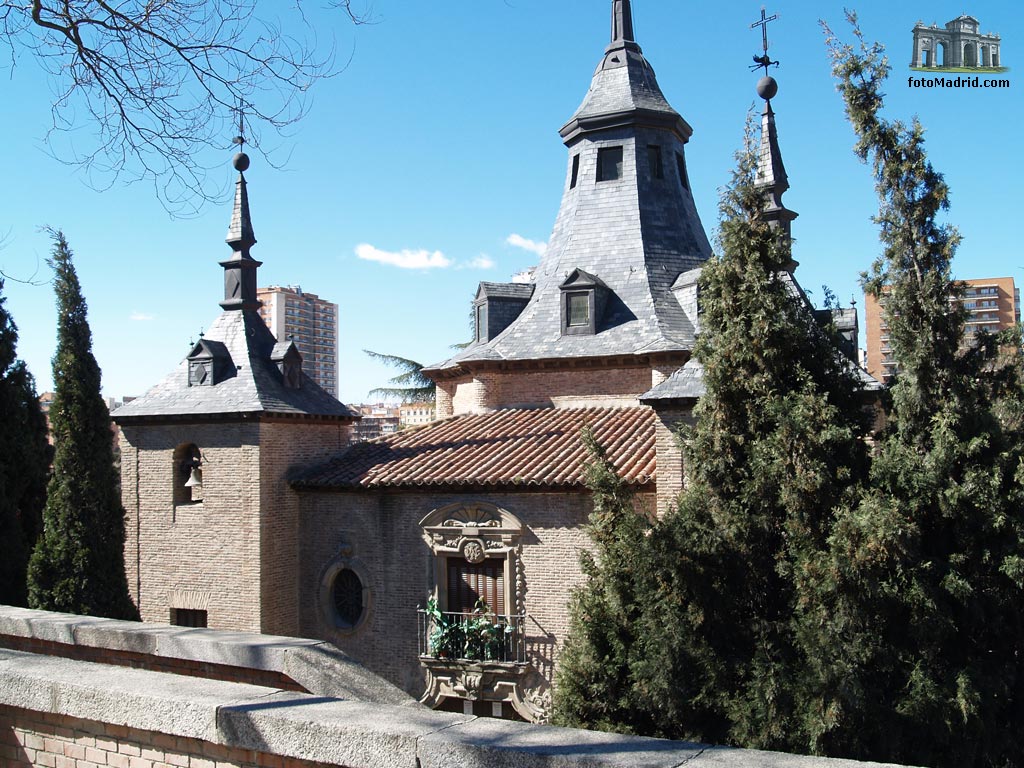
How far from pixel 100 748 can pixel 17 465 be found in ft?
50.2

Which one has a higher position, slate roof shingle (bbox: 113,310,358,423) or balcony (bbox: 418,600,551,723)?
slate roof shingle (bbox: 113,310,358,423)

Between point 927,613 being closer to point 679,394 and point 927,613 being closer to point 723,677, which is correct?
point 723,677

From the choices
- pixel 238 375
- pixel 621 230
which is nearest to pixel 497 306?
pixel 621 230

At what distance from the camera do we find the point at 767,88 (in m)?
20.8

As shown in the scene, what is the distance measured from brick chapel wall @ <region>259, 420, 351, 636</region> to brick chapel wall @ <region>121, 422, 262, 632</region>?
166 millimetres

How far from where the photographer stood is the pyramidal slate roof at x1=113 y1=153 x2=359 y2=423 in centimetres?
1725

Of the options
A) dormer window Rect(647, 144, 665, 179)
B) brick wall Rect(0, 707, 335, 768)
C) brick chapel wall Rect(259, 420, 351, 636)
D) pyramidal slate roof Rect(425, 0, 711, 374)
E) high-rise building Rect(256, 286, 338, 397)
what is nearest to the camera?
brick wall Rect(0, 707, 335, 768)

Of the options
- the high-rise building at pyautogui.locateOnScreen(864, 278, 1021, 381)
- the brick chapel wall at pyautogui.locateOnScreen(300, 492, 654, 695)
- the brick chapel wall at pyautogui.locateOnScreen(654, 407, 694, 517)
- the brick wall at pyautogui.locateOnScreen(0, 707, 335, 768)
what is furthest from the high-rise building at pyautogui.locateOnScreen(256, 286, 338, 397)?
the brick wall at pyautogui.locateOnScreen(0, 707, 335, 768)

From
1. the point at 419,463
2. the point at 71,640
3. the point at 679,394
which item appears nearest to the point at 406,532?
the point at 419,463

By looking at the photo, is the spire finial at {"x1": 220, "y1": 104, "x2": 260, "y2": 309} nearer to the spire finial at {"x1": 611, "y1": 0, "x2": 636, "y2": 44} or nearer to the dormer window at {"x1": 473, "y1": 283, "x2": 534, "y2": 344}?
the dormer window at {"x1": 473, "y1": 283, "x2": 534, "y2": 344}

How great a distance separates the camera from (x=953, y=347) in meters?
9.49

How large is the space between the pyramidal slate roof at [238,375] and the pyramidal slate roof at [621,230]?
3928mm

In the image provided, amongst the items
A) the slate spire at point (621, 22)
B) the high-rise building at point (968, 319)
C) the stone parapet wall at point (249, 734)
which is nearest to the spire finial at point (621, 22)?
the slate spire at point (621, 22)

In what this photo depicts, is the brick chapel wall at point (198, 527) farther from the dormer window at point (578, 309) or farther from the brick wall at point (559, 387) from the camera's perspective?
the dormer window at point (578, 309)
